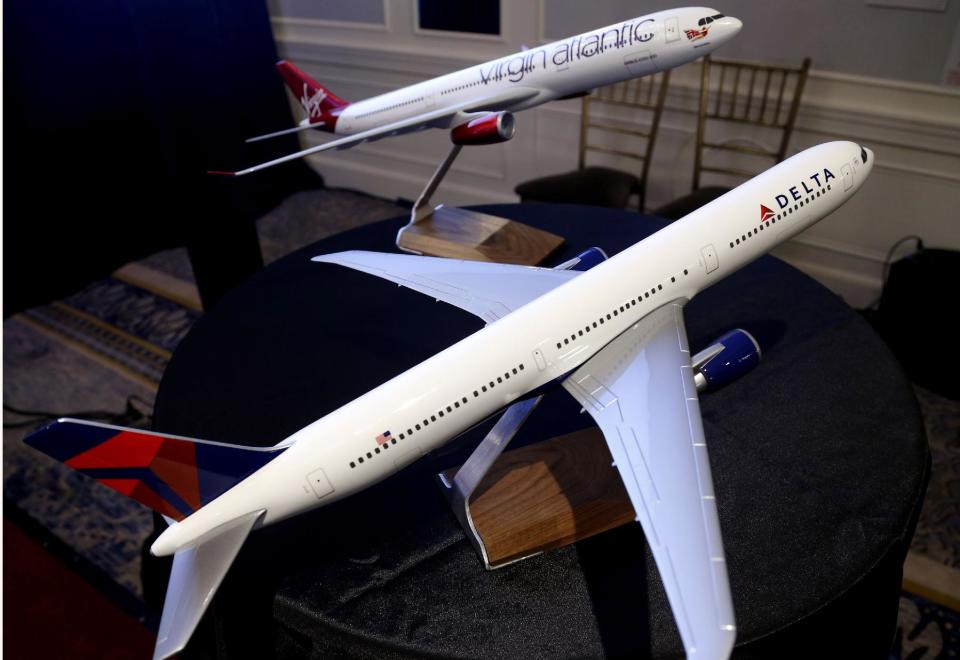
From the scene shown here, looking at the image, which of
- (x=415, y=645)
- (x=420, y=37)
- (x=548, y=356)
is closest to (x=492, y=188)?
(x=420, y=37)

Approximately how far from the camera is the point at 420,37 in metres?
10.4

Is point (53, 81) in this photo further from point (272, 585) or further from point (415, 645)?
point (415, 645)

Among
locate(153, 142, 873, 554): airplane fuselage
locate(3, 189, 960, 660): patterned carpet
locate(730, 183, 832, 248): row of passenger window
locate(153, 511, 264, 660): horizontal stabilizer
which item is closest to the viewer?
locate(153, 511, 264, 660): horizontal stabilizer

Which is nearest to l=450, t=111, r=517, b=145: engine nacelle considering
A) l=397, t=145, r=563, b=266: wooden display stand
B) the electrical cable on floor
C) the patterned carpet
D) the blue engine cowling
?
l=397, t=145, r=563, b=266: wooden display stand

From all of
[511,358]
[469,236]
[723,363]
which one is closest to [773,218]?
[723,363]

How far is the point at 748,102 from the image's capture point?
26.6 ft

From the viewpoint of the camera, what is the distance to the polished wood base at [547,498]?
12.5 feet

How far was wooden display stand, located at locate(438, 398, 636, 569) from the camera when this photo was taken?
3.82m

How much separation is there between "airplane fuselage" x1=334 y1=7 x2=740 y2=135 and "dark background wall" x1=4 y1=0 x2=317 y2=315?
2.21 meters

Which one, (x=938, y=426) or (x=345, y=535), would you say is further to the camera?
(x=938, y=426)

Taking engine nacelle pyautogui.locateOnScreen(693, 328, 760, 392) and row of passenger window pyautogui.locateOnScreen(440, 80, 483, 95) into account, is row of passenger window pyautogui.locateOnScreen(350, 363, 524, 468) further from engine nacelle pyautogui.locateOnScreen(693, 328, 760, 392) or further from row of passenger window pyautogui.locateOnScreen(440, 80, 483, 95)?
row of passenger window pyautogui.locateOnScreen(440, 80, 483, 95)

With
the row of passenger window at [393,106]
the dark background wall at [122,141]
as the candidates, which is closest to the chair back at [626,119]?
the row of passenger window at [393,106]

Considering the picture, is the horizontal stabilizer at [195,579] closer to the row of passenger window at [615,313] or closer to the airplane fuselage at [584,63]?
the row of passenger window at [615,313]

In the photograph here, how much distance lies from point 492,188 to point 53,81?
6.28m
